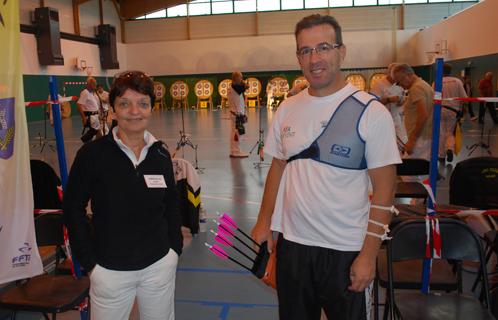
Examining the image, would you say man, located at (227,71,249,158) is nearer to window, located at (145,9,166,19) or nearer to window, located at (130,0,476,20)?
window, located at (130,0,476,20)

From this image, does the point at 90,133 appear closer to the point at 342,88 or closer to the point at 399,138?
the point at 399,138

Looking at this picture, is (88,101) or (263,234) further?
(88,101)

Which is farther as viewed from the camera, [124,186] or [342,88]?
[124,186]

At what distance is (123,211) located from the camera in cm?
173

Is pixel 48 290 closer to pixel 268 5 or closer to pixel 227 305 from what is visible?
pixel 227 305

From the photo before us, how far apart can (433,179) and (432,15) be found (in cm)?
2154

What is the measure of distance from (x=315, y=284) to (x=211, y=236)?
107 inches

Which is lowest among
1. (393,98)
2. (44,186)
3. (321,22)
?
(44,186)

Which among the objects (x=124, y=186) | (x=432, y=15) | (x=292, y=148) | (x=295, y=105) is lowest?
(x=124, y=186)

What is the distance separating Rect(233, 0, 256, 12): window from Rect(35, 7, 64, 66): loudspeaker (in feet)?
29.8

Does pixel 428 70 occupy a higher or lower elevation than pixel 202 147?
higher

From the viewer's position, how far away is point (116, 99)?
1784mm

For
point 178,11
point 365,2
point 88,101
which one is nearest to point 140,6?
point 178,11

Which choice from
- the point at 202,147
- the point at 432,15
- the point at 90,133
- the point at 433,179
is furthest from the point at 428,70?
the point at 433,179
